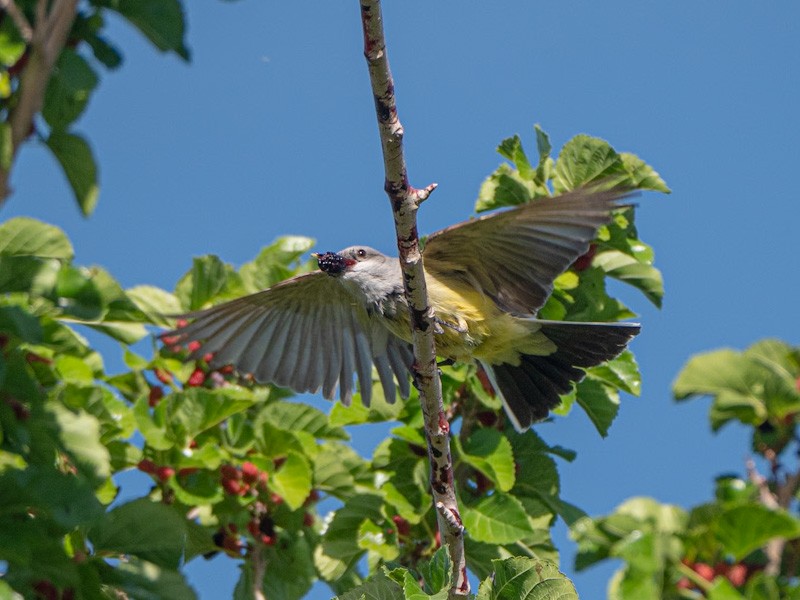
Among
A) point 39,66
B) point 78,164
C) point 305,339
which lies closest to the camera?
point 39,66

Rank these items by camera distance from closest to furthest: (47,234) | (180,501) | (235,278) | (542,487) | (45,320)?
(47,234) → (45,320) → (180,501) → (542,487) → (235,278)

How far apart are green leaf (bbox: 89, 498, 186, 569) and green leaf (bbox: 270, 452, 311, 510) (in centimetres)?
180

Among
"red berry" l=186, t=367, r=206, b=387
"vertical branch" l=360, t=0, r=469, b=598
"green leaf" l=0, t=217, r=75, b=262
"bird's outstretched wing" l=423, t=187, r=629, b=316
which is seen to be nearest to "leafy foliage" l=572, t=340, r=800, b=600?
"vertical branch" l=360, t=0, r=469, b=598

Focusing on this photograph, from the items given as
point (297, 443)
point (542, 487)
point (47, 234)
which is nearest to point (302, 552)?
point (297, 443)

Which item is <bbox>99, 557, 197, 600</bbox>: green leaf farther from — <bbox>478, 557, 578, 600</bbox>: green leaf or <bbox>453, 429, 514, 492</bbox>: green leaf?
<bbox>453, 429, 514, 492</bbox>: green leaf

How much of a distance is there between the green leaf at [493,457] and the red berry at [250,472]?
1058mm

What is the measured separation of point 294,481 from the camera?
18.0 ft

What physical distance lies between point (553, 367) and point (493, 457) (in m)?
0.84

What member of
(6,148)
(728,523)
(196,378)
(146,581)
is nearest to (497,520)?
(196,378)

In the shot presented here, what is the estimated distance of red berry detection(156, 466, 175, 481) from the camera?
535 cm

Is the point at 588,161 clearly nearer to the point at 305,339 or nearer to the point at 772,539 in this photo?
the point at 305,339

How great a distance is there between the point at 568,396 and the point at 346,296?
5.01 ft

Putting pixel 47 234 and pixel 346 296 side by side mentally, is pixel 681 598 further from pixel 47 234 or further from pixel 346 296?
pixel 346 296

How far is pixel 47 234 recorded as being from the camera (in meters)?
3.67
